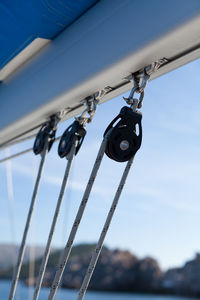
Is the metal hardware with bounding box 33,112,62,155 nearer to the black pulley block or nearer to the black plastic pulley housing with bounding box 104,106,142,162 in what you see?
the black pulley block

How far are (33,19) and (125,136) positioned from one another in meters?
0.35

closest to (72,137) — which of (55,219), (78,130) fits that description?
(78,130)

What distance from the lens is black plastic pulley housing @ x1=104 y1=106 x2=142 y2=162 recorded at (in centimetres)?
63

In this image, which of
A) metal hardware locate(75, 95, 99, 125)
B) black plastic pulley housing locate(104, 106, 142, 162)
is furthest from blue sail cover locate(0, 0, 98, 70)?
black plastic pulley housing locate(104, 106, 142, 162)

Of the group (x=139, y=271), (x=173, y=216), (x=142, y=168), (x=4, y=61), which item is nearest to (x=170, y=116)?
(x=142, y=168)

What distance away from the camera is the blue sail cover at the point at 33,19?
32.0 inches

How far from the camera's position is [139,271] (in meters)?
16.0

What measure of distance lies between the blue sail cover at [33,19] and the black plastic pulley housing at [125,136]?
0.26 metres

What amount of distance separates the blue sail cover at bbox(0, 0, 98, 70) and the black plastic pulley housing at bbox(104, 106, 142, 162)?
26 centimetres

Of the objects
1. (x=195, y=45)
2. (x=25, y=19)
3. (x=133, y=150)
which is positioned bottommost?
(x=133, y=150)

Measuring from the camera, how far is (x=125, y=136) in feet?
2.08

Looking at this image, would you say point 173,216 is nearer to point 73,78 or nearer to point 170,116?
point 170,116

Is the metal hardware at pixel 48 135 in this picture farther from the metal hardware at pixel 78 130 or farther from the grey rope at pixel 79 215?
the grey rope at pixel 79 215

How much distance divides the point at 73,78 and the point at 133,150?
248 millimetres
